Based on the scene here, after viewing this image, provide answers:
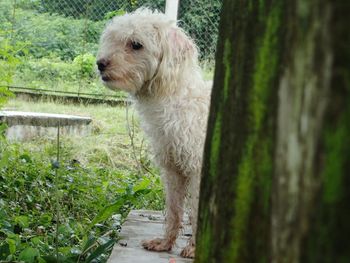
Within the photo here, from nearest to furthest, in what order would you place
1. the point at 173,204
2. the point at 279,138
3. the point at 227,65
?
the point at 279,138 < the point at 227,65 < the point at 173,204

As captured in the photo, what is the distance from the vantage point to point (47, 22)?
9.74 meters

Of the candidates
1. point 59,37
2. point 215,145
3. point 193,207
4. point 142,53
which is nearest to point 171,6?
point 59,37

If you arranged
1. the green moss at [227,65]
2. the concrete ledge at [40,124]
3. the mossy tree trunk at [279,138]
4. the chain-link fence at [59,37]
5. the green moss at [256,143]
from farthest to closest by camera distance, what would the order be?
the chain-link fence at [59,37]
the concrete ledge at [40,124]
the green moss at [227,65]
the green moss at [256,143]
the mossy tree trunk at [279,138]

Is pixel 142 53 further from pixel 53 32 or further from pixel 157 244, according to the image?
pixel 53 32

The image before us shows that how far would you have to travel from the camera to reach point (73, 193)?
5.24 meters

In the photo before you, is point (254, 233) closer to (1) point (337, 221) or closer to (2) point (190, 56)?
(1) point (337, 221)

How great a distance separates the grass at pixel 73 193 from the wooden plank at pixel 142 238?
9 centimetres

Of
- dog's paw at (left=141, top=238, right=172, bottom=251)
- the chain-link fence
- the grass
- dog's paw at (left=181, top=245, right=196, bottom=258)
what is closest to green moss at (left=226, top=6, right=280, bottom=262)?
the grass

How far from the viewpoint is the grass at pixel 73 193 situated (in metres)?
3.47

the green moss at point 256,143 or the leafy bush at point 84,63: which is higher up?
the green moss at point 256,143

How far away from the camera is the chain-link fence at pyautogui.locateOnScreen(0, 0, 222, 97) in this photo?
905cm

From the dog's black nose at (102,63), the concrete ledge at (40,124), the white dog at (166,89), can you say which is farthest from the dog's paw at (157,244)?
the concrete ledge at (40,124)

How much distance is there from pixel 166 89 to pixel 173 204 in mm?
637

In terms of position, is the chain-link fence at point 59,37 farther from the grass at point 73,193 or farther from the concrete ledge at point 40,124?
the grass at point 73,193
